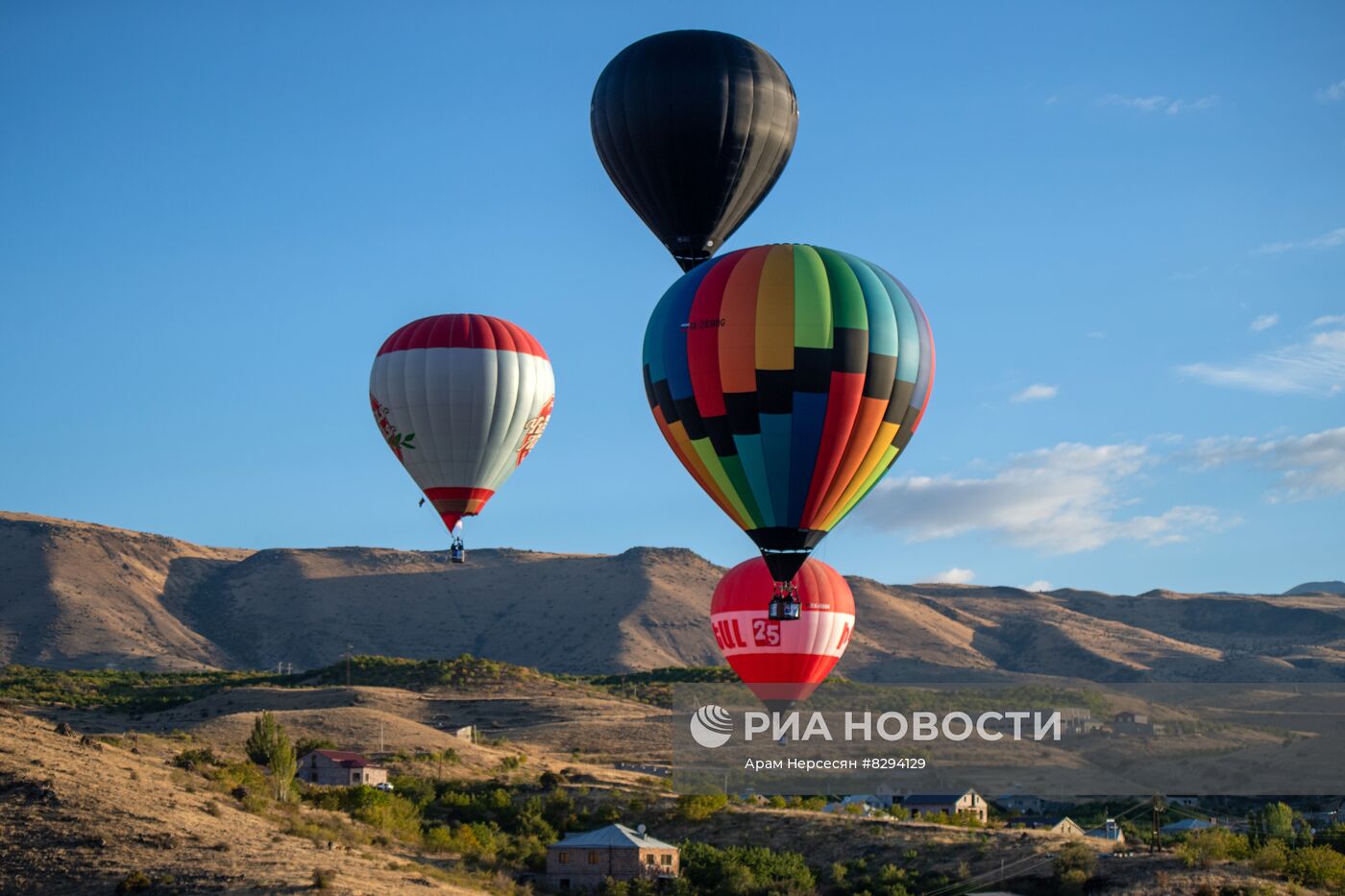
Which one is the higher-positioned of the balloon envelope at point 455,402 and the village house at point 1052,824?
the balloon envelope at point 455,402

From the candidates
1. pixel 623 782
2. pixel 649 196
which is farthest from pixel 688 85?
pixel 623 782

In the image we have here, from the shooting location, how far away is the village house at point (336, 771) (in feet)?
215

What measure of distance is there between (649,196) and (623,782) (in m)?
29.2

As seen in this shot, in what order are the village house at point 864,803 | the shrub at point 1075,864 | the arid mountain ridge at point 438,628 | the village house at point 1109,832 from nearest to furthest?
1. the shrub at point 1075,864
2. the village house at point 1109,832
3. the village house at point 864,803
4. the arid mountain ridge at point 438,628

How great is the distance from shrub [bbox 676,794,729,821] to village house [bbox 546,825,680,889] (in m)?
6.97

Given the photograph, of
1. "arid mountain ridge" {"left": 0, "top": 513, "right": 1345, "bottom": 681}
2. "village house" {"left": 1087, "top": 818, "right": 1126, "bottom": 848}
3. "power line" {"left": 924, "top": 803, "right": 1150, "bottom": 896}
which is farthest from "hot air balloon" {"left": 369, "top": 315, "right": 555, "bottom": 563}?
"arid mountain ridge" {"left": 0, "top": 513, "right": 1345, "bottom": 681}

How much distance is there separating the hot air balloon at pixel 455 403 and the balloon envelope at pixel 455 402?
33 mm

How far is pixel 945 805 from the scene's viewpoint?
71688 millimetres

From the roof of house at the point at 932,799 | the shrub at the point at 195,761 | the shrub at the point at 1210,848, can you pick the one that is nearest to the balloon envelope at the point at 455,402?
the shrub at the point at 195,761

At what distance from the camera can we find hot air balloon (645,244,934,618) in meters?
43.4

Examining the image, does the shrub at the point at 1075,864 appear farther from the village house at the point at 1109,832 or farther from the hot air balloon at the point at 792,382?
the hot air balloon at the point at 792,382

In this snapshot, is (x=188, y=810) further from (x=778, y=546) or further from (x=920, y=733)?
(x=920, y=733)

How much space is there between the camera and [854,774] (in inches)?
3366

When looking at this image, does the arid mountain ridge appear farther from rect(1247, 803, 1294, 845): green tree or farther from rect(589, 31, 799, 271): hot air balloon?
rect(589, 31, 799, 271): hot air balloon
